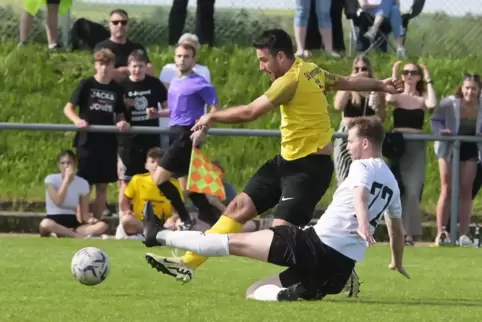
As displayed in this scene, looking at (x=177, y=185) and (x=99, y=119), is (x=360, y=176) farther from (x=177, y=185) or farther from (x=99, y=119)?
(x=99, y=119)

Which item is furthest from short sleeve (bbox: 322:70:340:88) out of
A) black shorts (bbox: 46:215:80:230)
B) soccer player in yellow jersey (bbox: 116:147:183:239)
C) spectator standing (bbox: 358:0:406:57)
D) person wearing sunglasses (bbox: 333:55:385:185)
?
spectator standing (bbox: 358:0:406:57)

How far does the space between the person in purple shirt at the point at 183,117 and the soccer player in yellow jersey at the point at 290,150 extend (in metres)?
5.07

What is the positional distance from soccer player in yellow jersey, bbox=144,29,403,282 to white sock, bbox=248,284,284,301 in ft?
2.91

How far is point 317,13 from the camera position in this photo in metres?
20.7

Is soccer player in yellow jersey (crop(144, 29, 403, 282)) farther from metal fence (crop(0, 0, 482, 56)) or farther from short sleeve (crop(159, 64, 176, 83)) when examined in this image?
metal fence (crop(0, 0, 482, 56))

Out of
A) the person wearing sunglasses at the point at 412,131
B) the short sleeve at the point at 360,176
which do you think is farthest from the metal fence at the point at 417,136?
the short sleeve at the point at 360,176

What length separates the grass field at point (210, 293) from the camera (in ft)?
29.4

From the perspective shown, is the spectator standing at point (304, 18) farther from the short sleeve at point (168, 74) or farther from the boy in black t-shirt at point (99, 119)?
the boy in black t-shirt at point (99, 119)

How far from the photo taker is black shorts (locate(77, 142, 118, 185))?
1720cm

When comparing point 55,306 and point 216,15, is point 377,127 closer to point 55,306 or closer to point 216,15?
point 55,306

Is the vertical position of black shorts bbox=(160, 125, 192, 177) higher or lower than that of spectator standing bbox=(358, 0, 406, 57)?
lower

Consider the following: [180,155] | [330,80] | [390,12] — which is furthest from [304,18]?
[330,80]

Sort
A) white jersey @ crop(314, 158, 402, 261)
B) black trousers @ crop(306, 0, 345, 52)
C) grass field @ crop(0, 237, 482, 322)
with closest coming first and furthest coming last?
grass field @ crop(0, 237, 482, 322)
white jersey @ crop(314, 158, 402, 261)
black trousers @ crop(306, 0, 345, 52)

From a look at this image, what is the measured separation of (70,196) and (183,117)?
175cm
